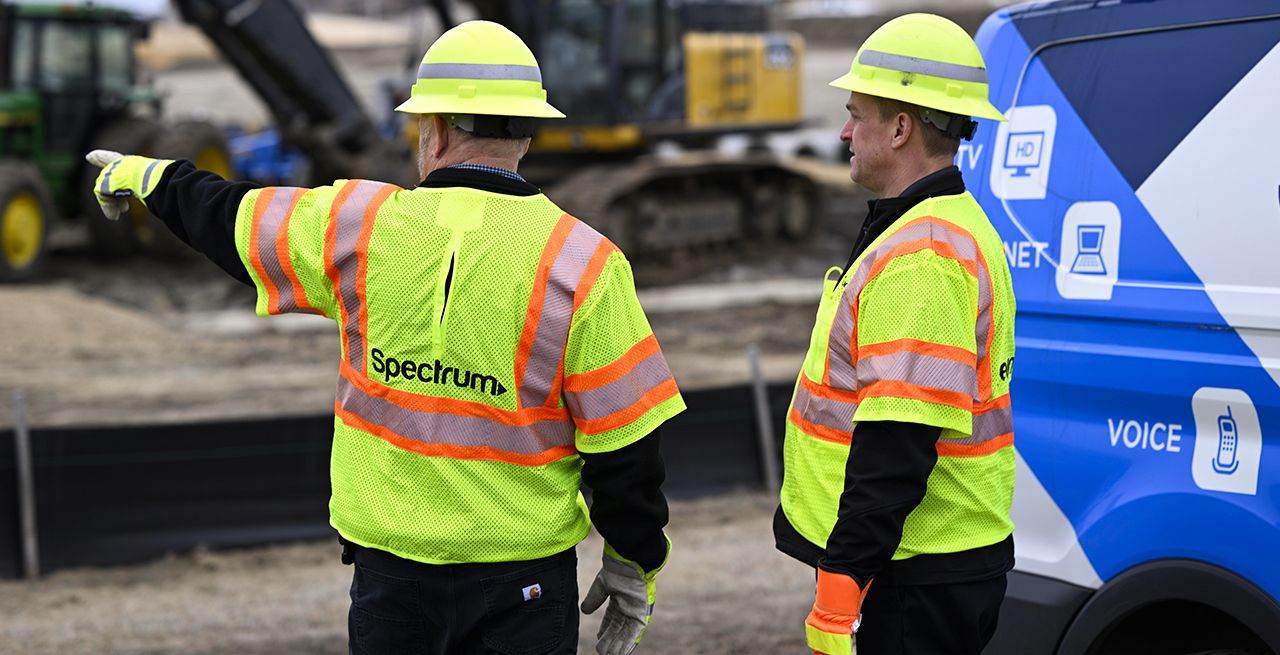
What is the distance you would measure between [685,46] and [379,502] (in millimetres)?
15310

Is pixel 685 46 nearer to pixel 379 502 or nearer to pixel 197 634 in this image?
pixel 197 634

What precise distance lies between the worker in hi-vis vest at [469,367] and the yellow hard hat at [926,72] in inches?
26.0

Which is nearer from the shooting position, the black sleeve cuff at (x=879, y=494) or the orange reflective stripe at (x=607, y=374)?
the black sleeve cuff at (x=879, y=494)

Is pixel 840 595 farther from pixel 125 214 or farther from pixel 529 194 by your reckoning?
pixel 125 214

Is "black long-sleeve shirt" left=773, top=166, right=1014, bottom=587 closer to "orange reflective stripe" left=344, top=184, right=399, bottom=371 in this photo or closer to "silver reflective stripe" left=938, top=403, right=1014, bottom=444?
"silver reflective stripe" left=938, top=403, right=1014, bottom=444

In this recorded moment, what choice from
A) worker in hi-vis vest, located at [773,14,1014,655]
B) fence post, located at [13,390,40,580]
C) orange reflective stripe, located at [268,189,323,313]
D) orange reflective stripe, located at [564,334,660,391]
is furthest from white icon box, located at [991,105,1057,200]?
fence post, located at [13,390,40,580]

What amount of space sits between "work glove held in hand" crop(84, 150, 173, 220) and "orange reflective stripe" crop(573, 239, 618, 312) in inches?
39.9

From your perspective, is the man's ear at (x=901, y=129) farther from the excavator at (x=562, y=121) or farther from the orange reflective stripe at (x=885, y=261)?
the excavator at (x=562, y=121)

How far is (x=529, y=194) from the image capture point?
3064mm

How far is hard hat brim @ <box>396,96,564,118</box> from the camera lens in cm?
296

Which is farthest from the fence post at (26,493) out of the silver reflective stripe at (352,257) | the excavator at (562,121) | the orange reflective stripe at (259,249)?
the excavator at (562,121)

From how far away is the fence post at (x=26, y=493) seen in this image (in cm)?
662

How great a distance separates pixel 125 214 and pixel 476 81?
16227 millimetres

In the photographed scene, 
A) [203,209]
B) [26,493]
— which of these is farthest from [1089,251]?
[26,493]
